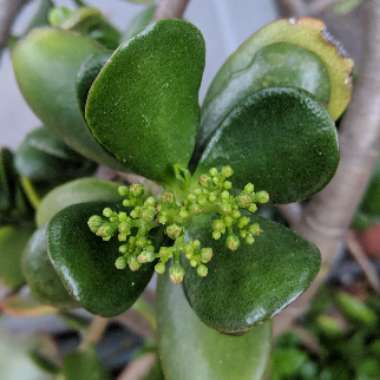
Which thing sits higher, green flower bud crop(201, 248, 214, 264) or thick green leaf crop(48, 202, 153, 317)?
green flower bud crop(201, 248, 214, 264)

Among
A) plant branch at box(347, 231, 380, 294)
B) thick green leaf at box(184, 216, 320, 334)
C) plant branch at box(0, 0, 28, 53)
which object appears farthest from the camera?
plant branch at box(347, 231, 380, 294)

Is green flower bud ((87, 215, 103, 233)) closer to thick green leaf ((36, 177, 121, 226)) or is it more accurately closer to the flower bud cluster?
the flower bud cluster

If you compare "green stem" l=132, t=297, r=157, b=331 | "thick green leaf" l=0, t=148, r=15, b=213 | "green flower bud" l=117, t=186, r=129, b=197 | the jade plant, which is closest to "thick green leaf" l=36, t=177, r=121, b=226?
the jade plant

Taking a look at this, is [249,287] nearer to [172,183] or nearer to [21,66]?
[172,183]

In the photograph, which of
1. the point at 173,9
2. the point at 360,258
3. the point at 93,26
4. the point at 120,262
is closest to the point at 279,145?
the point at 120,262

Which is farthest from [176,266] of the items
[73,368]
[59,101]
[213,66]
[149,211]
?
[213,66]

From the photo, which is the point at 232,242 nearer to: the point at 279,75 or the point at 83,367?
the point at 279,75

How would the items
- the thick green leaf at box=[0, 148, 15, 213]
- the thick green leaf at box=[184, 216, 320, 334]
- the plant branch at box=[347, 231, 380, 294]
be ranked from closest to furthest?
the thick green leaf at box=[184, 216, 320, 334]
the thick green leaf at box=[0, 148, 15, 213]
the plant branch at box=[347, 231, 380, 294]

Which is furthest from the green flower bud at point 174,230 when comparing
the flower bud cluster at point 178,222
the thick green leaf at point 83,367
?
the thick green leaf at point 83,367
